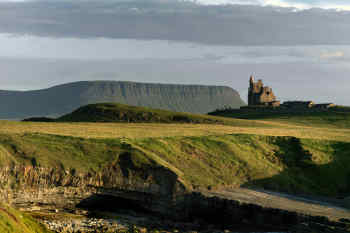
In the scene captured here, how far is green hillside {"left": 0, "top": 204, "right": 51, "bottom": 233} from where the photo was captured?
3972 centimetres

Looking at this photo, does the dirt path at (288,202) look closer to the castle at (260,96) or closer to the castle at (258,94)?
the castle at (260,96)

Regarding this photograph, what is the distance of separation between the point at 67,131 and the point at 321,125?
7282 centimetres

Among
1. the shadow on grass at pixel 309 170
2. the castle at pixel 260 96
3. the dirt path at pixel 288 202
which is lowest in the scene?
the dirt path at pixel 288 202

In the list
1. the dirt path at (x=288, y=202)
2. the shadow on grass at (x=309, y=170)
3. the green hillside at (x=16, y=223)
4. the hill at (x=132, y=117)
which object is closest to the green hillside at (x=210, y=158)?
the shadow on grass at (x=309, y=170)

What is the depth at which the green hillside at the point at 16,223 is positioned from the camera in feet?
130

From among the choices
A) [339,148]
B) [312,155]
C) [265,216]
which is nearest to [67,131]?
[265,216]

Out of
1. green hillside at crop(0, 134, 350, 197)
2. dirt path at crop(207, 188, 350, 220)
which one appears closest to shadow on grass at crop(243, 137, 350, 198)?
green hillside at crop(0, 134, 350, 197)

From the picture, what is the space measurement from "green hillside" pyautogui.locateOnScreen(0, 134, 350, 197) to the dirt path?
286cm

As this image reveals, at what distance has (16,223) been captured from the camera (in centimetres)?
4125

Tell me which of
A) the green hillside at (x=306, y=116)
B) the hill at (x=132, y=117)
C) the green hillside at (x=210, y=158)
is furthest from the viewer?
the green hillside at (x=306, y=116)

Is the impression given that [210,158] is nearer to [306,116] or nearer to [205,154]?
[205,154]

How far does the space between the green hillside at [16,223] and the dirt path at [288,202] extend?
19.4 metres

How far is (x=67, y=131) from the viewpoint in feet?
222

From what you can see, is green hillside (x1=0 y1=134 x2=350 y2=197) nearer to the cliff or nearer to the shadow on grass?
the shadow on grass
